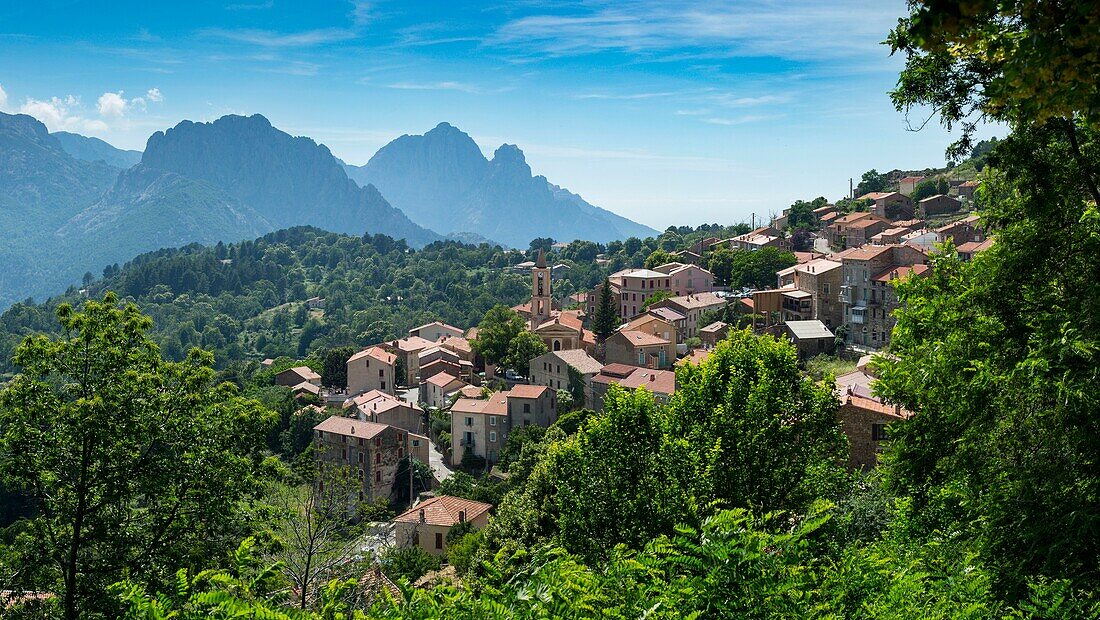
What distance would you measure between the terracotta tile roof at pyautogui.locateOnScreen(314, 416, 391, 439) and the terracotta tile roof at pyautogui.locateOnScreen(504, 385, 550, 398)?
7475 millimetres

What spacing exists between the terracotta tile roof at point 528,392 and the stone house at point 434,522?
13014mm

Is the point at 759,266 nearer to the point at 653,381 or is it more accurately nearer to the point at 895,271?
the point at 895,271

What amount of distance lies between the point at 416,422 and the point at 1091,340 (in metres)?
53.5

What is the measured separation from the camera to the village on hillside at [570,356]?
4772 centimetres

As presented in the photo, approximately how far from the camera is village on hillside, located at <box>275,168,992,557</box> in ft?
157

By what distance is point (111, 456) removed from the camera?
1039 centimetres

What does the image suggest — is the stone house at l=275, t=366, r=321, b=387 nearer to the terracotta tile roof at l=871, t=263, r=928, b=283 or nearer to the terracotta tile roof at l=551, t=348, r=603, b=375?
the terracotta tile roof at l=551, t=348, r=603, b=375

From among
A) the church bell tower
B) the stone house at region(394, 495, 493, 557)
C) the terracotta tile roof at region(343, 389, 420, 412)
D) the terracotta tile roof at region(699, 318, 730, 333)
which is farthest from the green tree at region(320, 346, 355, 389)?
the stone house at region(394, 495, 493, 557)

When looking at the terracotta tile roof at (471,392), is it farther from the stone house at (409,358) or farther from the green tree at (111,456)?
the green tree at (111,456)

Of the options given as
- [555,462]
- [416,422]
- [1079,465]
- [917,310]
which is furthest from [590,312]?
[1079,465]

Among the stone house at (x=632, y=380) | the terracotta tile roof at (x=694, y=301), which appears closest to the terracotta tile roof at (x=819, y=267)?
the terracotta tile roof at (x=694, y=301)

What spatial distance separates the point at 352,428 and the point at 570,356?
1370 cm

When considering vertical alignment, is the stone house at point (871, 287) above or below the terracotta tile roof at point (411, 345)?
above

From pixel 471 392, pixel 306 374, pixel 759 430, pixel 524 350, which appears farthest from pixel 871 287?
pixel 306 374
